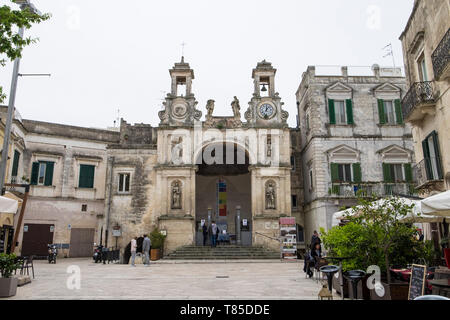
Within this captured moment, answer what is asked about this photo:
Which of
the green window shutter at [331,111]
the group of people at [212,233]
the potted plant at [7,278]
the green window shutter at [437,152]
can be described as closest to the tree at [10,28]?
the potted plant at [7,278]

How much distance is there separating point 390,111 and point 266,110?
29.5 ft

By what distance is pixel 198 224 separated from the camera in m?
29.4

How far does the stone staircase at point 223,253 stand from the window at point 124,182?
253 inches

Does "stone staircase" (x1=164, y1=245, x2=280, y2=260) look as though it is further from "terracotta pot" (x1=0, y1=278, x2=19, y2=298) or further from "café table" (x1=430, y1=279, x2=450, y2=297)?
"café table" (x1=430, y1=279, x2=450, y2=297)

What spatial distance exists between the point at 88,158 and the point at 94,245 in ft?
21.3

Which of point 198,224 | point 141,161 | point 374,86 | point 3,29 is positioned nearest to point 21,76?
point 3,29

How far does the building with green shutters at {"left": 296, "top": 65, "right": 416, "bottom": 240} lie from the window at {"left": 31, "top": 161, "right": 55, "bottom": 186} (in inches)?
750

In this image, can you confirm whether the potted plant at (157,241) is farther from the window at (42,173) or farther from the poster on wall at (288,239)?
the window at (42,173)

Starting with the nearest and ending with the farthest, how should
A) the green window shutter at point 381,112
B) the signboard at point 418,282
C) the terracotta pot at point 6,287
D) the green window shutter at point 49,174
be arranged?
the signboard at point 418,282, the terracotta pot at point 6,287, the green window shutter at point 381,112, the green window shutter at point 49,174

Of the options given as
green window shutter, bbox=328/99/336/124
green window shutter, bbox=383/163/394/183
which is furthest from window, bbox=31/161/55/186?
green window shutter, bbox=383/163/394/183

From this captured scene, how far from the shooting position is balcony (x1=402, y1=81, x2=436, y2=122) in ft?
43.5

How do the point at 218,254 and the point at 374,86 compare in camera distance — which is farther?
the point at 374,86

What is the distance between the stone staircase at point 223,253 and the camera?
73.2 feet

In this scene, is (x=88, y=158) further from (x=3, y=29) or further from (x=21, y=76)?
(x=3, y=29)
